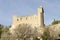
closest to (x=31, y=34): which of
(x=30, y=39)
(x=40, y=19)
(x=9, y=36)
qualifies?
(x=30, y=39)

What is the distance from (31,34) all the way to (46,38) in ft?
8.85

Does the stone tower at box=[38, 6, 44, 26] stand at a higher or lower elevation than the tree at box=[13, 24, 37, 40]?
higher

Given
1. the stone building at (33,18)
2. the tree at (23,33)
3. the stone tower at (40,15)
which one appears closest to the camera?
the tree at (23,33)

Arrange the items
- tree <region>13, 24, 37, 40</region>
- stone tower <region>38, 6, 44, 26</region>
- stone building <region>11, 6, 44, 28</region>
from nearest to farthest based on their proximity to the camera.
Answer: tree <region>13, 24, 37, 40</region>
stone tower <region>38, 6, 44, 26</region>
stone building <region>11, 6, 44, 28</region>

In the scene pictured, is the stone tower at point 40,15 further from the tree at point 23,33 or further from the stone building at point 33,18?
the tree at point 23,33

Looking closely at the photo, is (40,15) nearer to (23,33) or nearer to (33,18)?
(33,18)

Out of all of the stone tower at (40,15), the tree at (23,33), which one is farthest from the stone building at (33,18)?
the tree at (23,33)

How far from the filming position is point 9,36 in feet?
133

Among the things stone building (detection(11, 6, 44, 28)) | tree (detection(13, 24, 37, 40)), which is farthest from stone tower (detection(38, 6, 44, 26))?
tree (detection(13, 24, 37, 40))

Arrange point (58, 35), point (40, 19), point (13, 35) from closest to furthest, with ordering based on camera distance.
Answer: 1. point (13, 35)
2. point (58, 35)
3. point (40, 19)

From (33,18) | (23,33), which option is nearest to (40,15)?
(33,18)

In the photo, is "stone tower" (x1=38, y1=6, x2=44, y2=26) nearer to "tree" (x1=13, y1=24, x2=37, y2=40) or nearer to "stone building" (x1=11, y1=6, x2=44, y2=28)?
"stone building" (x1=11, y1=6, x2=44, y2=28)

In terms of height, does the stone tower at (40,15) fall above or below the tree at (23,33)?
above

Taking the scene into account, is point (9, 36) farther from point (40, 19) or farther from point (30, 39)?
point (40, 19)
